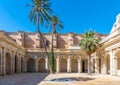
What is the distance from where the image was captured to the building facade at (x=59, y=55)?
108 feet

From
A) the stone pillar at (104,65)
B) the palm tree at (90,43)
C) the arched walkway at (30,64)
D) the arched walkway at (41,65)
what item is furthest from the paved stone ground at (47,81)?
the arched walkway at (30,64)

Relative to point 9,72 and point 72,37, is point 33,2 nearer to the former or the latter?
point 9,72

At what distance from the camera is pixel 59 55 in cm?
5059

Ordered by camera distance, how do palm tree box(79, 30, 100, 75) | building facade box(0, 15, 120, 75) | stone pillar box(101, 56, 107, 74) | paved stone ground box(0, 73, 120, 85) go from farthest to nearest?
stone pillar box(101, 56, 107, 74), palm tree box(79, 30, 100, 75), building facade box(0, 15, 120, 75), paved stone ground box(0, 73, 120, 85)

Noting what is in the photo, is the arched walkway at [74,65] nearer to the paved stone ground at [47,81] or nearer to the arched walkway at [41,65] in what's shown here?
the arched walkway at [41,65]

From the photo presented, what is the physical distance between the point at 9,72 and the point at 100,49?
17608 millimetres

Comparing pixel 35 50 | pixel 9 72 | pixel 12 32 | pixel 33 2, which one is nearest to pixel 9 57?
pixel 9 72

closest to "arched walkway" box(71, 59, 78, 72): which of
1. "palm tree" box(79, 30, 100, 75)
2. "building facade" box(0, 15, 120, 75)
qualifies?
"building facade" box(0, 15, 120, 75)

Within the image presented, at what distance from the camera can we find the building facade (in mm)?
32906

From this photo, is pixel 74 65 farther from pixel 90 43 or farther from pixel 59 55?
pixel 90 43

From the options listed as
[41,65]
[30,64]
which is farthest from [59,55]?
[30,64]

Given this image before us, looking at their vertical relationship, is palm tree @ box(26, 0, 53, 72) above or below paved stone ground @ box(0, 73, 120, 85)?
above

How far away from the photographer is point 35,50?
50.8 meters

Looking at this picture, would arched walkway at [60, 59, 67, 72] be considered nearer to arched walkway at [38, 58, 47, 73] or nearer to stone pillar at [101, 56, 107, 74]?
arched walkway at [38, 58, 47, 73]
